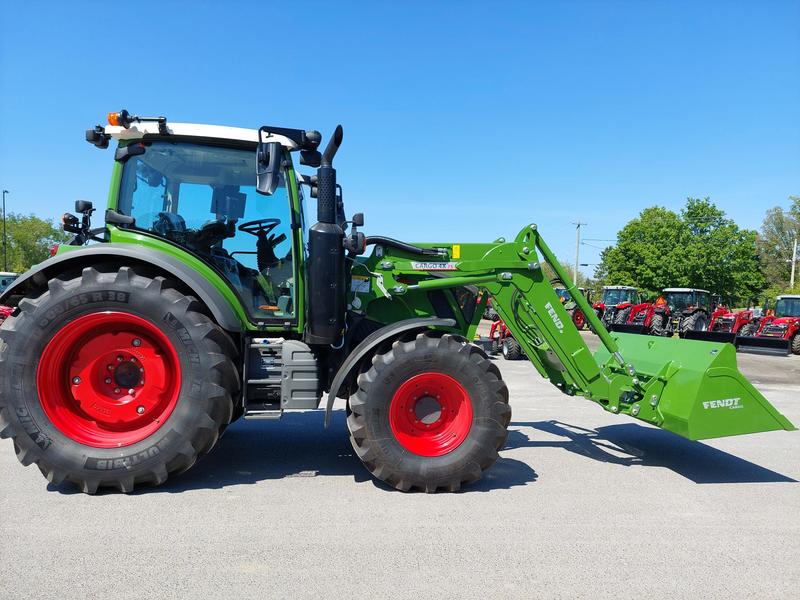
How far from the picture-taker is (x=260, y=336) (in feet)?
14.2

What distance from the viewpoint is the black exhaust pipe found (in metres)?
3.88

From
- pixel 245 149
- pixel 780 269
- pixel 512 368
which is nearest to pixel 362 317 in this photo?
pixel 245 149

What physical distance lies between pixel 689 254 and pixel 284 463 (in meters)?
38.8

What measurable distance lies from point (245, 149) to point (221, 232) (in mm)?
670

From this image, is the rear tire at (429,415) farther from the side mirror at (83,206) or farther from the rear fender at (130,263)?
the side mirror at (83,206)

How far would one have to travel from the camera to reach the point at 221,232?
4.23 meters

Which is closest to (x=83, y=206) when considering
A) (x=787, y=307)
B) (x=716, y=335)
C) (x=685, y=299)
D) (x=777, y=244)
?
(x=716, y=335)

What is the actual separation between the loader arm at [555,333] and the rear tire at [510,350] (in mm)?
8565

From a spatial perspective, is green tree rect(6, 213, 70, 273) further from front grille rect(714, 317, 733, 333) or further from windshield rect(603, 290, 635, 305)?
front grille rect(714, 317, 733, 333)

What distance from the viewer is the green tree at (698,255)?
36031 millimetres

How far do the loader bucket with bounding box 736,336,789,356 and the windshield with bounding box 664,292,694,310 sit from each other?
6154 mm

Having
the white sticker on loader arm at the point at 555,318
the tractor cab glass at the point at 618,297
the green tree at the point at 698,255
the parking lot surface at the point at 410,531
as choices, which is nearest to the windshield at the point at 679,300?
the tractor cab glass at the point at 618,297

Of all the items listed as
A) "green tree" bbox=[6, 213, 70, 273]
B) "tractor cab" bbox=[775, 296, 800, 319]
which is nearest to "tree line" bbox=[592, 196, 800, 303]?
"tractor cab" bbox=[775, 296, 800, 319]

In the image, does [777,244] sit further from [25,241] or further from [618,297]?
[25,241]
